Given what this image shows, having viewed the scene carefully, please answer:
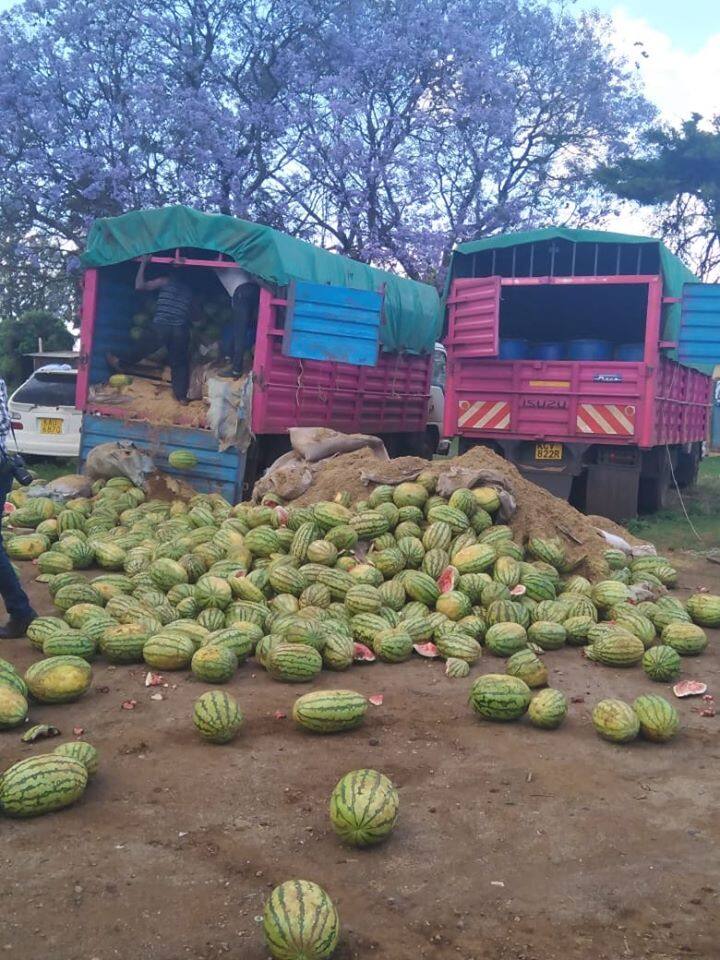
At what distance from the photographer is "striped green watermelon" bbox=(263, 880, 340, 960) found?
2.50 meters

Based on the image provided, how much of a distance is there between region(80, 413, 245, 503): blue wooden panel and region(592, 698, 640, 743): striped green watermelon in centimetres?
615

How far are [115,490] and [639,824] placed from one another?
7512 mm

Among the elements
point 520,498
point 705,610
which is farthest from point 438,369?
point 705,610

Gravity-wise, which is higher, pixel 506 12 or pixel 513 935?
pixel 506 12

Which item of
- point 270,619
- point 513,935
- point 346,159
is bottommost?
point 513,935

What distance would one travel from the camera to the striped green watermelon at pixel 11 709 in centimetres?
416

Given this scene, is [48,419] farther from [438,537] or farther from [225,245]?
[438,537]

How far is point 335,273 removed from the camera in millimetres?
10867

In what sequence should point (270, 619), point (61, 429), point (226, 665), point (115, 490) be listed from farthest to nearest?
1. point (61, 429)
2. point (115, 490)
3. point (270, 619)
4. point (226, 665)

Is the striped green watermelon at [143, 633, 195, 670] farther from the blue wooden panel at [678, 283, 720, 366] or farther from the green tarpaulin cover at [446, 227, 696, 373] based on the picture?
the blue wooden panel at [678, 283, 720, 366]

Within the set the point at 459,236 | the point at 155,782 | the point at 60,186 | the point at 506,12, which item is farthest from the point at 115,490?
the point at 506,12

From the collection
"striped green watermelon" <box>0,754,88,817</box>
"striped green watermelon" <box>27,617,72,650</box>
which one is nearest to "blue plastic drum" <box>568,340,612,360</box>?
"striped green watermelon" <box>27,617,72,650</box>

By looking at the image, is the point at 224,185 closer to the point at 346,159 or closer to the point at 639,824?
the point at 346,159

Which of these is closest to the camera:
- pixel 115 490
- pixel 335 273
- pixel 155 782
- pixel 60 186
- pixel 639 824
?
pixel 639 824
